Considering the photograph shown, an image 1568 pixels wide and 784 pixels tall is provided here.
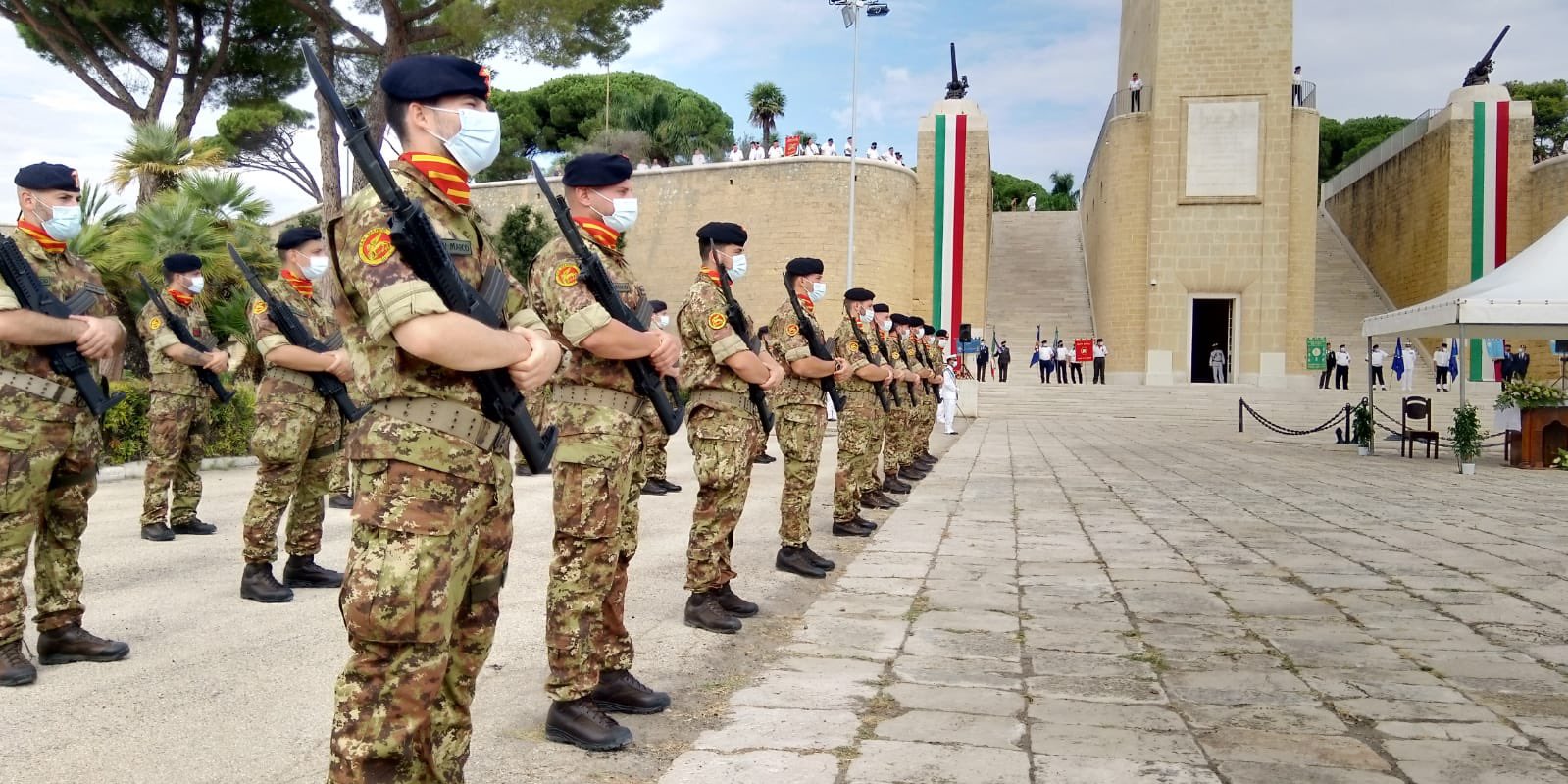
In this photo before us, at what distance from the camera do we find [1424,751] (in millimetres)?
3303

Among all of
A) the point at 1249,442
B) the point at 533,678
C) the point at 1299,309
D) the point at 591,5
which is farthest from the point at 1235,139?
the point at 533,678

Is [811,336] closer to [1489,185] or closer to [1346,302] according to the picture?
[1489,185]

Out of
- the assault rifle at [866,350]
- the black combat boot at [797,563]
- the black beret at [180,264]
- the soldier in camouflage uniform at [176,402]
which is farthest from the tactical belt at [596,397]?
the assault rifle at [866,350]

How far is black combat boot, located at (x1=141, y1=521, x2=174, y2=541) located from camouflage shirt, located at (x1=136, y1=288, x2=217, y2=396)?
2.77 feet

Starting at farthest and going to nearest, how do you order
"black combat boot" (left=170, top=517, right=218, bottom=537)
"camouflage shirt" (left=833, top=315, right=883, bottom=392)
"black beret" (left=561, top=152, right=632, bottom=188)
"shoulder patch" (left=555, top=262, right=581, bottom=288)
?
"camouflage shirt" (left=833, top=315, right=883, bottom=392)
"black combat boot" (left=170, top=517, right=218, bottom=537)
"black beret" (left=561, top=152, right=632, bottom=188)
"shoulder patch" (left=555, top=262, right=581, bottom=288)

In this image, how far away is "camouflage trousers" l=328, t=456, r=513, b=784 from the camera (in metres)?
2.21

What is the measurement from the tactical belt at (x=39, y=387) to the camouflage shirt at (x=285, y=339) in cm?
135

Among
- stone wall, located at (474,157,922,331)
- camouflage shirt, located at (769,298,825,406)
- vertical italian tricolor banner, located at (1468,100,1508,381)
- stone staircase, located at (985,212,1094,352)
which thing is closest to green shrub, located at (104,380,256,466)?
camouflage shirt, located at (769,298,825,406)

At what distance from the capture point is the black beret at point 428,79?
2.49 metres

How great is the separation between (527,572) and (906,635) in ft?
7.66

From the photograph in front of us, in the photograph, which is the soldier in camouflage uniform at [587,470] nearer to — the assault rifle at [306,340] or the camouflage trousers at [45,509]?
the camouflage trousers at [45,509]

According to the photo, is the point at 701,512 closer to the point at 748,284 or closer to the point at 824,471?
the point at 824,471

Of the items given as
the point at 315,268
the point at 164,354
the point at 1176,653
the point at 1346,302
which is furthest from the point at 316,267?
the point at 1346,302

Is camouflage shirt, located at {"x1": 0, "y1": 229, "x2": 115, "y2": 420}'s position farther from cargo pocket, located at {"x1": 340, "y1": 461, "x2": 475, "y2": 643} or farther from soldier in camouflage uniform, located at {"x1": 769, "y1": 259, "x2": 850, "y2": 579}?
soldier in camouflage uniform, located at {"x1": 769, "y1": 259, "x2": 850, "y2": 579}
